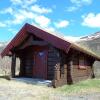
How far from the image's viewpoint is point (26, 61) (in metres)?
23.0

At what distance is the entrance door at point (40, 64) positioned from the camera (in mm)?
20797

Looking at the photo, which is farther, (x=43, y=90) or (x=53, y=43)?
(x=53, y=43)

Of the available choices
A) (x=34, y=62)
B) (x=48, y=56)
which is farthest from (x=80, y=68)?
(x=34, y=62)

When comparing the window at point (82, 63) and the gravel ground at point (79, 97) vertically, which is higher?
the window at point (82, 63)

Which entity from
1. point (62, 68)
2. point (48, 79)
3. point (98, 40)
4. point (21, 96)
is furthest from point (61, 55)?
point (98, 40)

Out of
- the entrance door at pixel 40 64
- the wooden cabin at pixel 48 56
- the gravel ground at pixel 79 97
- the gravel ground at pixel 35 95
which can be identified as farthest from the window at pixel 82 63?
the gravel ground at pixel 79 97

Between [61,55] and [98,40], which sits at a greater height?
[98,40]

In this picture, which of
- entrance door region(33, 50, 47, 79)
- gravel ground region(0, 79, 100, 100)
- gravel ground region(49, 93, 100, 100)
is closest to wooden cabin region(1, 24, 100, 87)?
entrance door region(33, 50, 47, 79)

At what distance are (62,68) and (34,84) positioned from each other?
207cm

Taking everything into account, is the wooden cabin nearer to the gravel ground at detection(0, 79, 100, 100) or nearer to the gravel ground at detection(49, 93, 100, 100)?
the gravel ground at detection(0, 79, 100, 100)

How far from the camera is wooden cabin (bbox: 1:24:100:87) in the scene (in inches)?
727

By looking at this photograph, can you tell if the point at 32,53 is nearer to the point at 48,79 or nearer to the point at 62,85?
the point at 48,79

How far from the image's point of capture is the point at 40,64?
21.2 metres

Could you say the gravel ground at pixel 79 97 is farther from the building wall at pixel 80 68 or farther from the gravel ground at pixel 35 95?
the building wall at pixel 80 68
